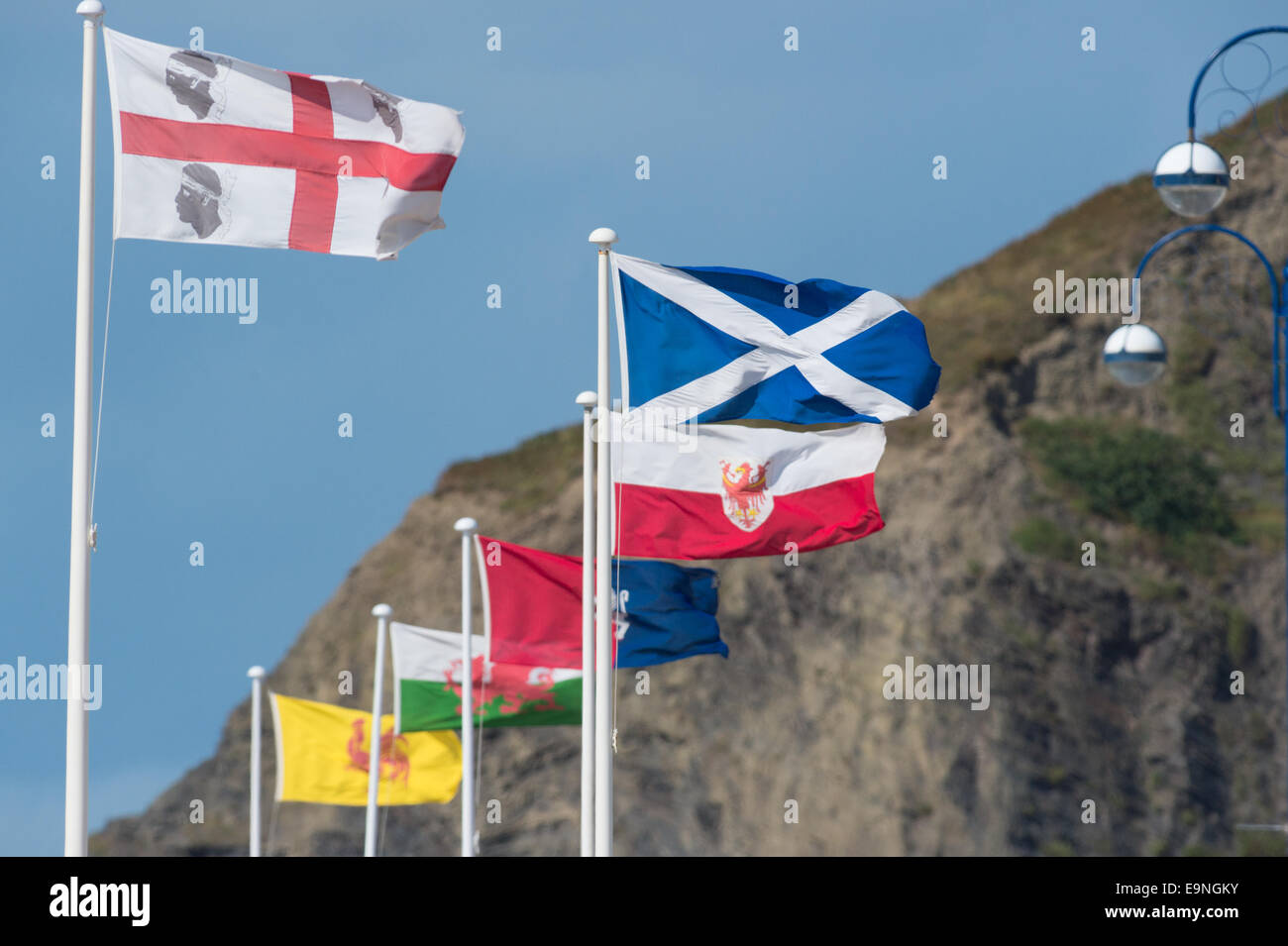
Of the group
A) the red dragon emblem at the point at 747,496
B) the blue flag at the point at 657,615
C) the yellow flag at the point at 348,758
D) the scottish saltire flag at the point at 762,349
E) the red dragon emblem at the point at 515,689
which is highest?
the scottish saltire flag at the point at 762,349

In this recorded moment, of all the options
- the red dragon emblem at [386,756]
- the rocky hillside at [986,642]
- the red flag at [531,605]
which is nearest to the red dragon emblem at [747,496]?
the red flag at [531,605]

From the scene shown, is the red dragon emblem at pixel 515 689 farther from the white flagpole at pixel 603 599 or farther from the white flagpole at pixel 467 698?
the white flagpole at pixel 603 599

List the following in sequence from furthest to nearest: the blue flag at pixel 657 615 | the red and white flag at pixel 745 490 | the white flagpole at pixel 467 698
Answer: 1. the white flagpole at pixel 467 698
2. the blue flag at pixel 657 615
3. the red and white flag at pixel 745 490

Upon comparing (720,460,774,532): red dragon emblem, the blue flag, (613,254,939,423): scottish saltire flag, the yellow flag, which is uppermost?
(613,254,939,423): scottish saltire flag

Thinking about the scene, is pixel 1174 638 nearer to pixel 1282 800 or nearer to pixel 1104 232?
pixel 1282 800

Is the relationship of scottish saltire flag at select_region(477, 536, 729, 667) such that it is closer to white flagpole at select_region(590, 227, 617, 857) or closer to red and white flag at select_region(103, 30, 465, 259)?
white flagpole at select_region(590, 227, 617, 857)

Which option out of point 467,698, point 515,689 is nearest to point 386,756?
point 467,698

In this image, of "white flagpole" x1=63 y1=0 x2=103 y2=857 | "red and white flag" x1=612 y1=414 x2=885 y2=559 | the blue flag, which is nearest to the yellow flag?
the blue flag
